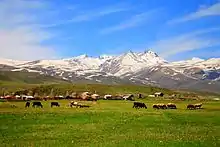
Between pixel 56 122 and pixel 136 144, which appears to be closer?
pixel 136 144

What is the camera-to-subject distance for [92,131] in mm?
41250

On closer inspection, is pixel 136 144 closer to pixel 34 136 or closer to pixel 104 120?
pixel 34 136

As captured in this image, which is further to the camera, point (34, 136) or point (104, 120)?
point (104, 120)

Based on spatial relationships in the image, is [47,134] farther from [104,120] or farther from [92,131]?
[104,120]

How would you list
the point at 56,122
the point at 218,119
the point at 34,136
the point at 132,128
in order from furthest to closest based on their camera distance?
1. the point at 218,119
2. the point at 56,122
3. the point at 132,128
4. the point at 34,136

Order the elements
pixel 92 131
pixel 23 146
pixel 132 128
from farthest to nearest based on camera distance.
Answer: pixel 132 128 → pixel 92 131 → pixel 23 146

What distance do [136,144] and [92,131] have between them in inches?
411

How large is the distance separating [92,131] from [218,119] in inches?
831

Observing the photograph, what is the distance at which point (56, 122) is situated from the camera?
49.0m

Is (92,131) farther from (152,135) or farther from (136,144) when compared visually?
(136,144)

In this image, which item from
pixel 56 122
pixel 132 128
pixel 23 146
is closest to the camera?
pixel 23 146

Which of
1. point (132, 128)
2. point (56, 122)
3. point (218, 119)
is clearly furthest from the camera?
point (218, 119)

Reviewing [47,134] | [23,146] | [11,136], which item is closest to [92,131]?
[47,134]

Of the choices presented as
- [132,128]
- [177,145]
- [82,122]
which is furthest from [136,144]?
[82,122]
